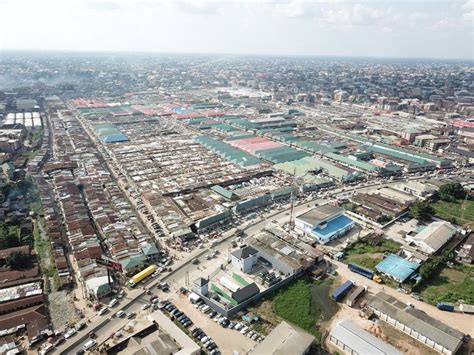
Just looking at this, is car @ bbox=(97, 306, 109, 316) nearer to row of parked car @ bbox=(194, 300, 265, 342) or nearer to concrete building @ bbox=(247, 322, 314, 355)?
row of parked car @ bbox=(194, 300, 265, 342)

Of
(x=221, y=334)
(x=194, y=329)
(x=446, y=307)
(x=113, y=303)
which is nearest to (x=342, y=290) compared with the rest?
(x=446, y=307)

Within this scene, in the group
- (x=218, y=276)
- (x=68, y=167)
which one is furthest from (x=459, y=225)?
(x=68, y=167)

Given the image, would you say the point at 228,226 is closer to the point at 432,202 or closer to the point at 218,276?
the point at 218,276

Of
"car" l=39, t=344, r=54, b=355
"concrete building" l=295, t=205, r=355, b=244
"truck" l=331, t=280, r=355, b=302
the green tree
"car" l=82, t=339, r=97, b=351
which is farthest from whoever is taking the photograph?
"concrete building" l=295, t=205, r=355, b=244

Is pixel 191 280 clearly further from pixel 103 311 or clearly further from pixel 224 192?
pixel 224 192

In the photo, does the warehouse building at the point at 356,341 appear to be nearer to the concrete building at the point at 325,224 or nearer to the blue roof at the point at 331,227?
the blue roof at the point at 331,227

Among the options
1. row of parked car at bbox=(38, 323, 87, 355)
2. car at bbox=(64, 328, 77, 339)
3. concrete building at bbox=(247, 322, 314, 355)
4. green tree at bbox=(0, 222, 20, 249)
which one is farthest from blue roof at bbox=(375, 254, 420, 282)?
green tree at bbox=(0, 222, 20, 249)
